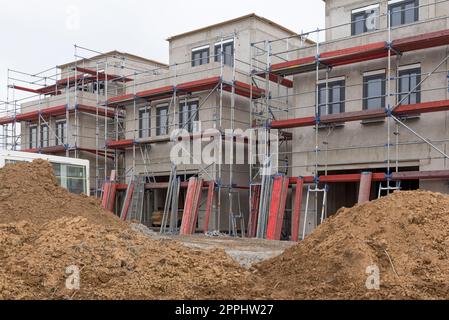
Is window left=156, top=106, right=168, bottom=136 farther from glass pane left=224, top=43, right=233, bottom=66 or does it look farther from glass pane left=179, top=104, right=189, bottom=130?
glass pane left=224, top=43, right=233, bottom=66

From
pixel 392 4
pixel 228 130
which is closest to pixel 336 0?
pixel 392 4

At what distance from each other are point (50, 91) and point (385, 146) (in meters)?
22.9

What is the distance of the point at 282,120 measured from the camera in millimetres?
19016

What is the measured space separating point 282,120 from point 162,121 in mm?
6572

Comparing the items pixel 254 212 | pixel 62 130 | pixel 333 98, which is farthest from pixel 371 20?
A: pixel 62 130

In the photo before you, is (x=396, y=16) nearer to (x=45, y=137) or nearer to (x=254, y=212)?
(x=254, y=212)

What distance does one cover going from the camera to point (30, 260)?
24.5ft

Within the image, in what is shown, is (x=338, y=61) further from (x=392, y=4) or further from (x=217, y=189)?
(x=217, y=189)

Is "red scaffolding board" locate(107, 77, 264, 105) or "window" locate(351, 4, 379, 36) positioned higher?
"window" locate(351, 4, 379, 36)

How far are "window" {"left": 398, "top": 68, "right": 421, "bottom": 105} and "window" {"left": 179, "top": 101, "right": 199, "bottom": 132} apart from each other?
334 inches

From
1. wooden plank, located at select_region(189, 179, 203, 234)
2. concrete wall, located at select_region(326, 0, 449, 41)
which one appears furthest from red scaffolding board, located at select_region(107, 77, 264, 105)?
wooden plank, located at select_region(189, 179, 203, 234)

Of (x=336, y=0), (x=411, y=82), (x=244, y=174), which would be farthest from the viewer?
(x=244, y=174)

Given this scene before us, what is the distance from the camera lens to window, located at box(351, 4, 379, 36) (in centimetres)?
1859

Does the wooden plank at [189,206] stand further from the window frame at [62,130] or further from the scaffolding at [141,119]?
the window frame at [62,130]
